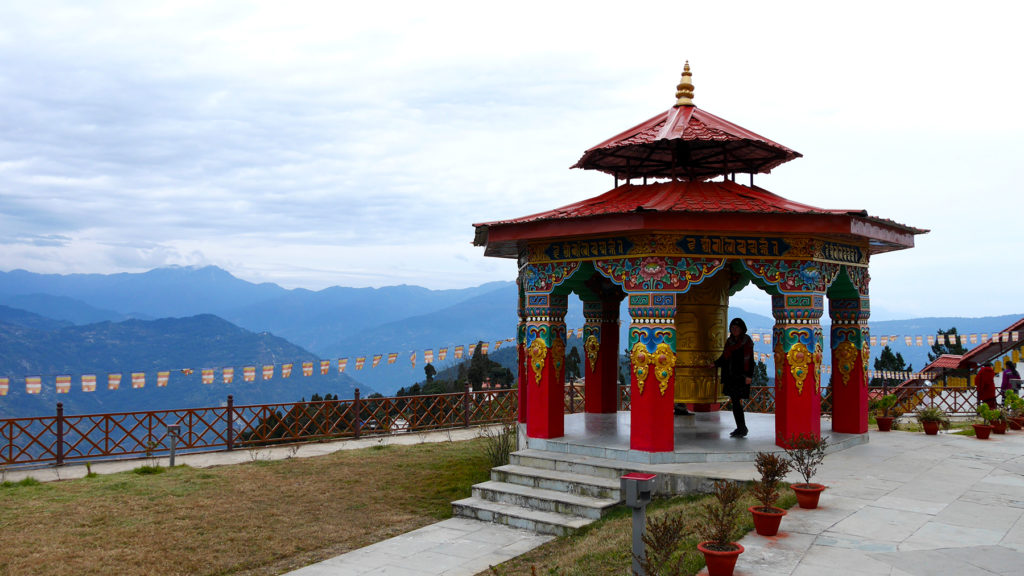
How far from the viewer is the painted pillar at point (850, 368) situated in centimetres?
1110

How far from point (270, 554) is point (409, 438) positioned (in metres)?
8.49

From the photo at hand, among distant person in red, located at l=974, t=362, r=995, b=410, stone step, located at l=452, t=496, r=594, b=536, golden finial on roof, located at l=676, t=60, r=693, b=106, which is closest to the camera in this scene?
stone step, located at l=452, t=496, r=594, b=536

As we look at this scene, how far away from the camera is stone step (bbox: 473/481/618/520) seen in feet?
26.8

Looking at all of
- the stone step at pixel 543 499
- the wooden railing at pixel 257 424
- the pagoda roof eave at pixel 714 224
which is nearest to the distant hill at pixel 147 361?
the wooden railing at pixel 257 424

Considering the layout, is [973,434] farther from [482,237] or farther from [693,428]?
[482,237]

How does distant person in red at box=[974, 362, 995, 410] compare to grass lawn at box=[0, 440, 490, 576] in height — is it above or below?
above

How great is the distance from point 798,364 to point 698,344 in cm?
251

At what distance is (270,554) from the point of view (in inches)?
301

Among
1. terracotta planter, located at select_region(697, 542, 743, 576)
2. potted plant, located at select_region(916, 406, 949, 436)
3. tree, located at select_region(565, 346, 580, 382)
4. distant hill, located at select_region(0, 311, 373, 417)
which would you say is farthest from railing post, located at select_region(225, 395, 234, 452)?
distant hill, located at select_region(0, 311, 373, 417)

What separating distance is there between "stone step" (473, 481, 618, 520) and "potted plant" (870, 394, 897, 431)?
22.8 feet

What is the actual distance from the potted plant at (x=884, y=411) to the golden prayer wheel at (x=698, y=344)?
3.16 metres

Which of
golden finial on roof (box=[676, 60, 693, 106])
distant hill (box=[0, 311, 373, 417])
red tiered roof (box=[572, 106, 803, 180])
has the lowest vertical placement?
distant hill (box=[0, 311, 373, 417])

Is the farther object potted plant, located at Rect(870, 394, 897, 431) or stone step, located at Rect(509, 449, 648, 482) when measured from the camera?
potted plant, located at Rect(870, 394, 897, 431)

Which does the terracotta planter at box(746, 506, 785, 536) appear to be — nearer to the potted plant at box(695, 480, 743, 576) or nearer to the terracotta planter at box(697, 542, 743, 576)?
the potted plant at box(695, 480, 743, 576)
